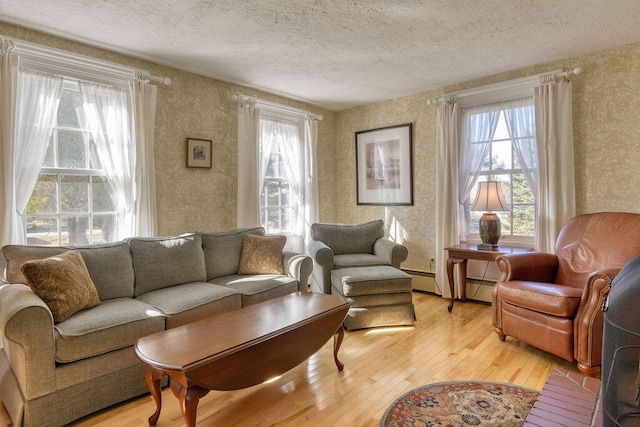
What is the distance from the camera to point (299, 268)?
3.21m

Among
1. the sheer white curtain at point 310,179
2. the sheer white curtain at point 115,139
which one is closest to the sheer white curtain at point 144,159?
the sheer white curtain at point 115,139

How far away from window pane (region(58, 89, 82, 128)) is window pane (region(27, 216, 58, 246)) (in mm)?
744

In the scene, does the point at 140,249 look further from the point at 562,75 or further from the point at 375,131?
the point at 562,75

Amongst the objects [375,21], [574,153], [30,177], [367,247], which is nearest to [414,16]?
[375,21]

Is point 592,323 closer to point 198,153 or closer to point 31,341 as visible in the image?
point 31,341

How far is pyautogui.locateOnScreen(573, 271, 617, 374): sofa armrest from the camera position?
217cm

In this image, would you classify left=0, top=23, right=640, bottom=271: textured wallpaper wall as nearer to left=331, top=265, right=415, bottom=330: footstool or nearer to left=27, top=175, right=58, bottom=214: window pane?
left=27, top=175, right=58, bottom=214: window pane

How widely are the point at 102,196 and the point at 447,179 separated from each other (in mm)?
3342

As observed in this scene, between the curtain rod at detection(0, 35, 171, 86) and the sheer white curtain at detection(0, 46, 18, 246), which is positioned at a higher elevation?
the curtain rod at detection(0, 35, 171, 86)

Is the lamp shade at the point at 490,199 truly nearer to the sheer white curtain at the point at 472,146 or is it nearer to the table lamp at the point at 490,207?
the table lamp at the point at 490,207

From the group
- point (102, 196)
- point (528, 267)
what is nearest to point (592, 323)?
point (528, 267)

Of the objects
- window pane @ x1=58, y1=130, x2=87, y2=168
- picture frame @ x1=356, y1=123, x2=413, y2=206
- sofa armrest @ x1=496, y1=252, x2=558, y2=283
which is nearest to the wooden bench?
sofa armrest @ x1=496, y1=252, x2=558, y2=283

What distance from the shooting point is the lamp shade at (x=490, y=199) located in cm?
333

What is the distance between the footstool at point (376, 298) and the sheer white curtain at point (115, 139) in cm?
194
